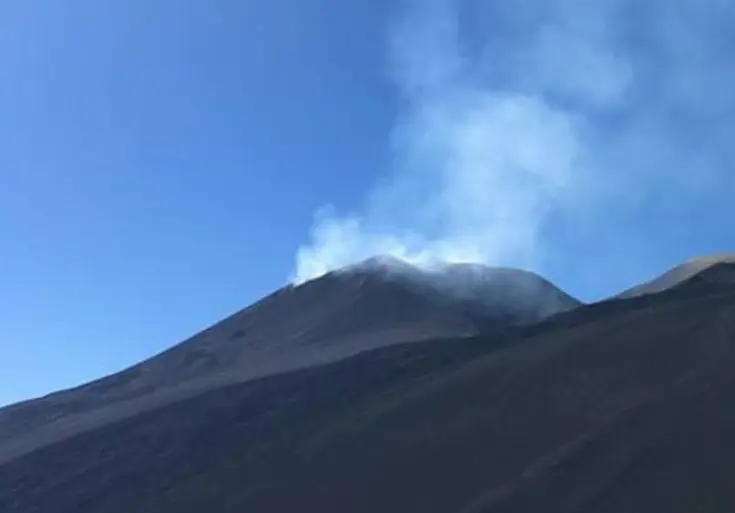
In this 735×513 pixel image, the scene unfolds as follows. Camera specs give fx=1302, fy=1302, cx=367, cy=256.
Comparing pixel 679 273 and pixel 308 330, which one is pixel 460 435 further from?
pixel 679 273

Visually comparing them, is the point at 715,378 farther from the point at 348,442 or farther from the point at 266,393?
the point at 266,393

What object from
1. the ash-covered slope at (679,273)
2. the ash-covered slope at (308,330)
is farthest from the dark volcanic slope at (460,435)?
the ash-covered slope at (679,273)

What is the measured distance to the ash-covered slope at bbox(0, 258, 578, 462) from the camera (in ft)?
155

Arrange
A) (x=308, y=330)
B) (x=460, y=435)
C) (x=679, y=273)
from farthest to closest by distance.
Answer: (x=679, y=273)
(x=308, y=330)
(x=460, y=435)

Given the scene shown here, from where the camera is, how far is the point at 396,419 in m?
35.4

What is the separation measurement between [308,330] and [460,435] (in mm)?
22765

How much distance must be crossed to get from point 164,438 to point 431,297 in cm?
2200

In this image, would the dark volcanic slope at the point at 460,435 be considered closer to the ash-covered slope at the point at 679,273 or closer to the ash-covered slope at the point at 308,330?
the ash-covered slope at the point at 308,330

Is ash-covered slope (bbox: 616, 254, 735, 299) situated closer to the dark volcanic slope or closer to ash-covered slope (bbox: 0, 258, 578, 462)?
ash-covered slope (bbox: 0, 258, 578, 462)

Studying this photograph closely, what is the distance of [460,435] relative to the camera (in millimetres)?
33281

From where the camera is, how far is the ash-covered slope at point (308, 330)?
1864 inches

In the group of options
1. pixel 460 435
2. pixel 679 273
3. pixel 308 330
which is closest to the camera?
pixel 460 435

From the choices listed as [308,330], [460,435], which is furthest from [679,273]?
[460,435]

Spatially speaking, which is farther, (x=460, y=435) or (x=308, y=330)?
(x=308, y=330)
